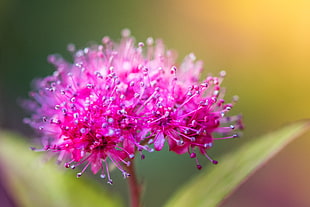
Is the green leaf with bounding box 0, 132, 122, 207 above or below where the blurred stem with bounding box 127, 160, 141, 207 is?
above

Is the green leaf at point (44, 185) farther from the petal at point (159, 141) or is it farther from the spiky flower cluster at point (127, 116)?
the petal at point (159, 141)

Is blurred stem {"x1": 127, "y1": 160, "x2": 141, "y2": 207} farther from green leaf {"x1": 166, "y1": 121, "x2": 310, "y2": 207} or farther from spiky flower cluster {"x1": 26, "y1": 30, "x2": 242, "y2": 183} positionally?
green leaf {"x1": 166, "y1": 121, "x2": 310, "y2": 207}

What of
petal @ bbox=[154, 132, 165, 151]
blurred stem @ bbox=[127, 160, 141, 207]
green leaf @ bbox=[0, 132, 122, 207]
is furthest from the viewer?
green leaf @ bbox=[0, 132, 122, 207]

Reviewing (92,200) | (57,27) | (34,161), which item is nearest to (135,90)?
(92,200)

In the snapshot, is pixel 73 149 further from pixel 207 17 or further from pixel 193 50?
pixel 207 17

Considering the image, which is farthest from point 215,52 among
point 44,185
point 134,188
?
point 134,188

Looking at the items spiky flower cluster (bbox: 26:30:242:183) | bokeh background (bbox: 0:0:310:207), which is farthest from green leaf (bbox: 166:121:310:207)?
bokeh background (bbox: 0:0:310:207)
